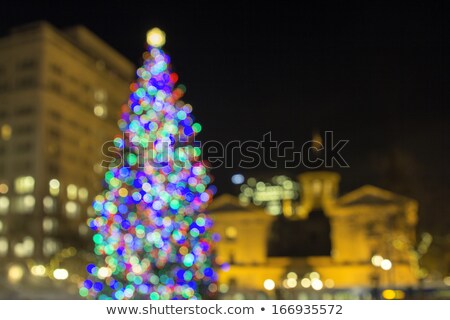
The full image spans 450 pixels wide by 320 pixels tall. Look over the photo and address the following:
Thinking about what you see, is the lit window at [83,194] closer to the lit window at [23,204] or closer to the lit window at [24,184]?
the lit window at [24,184]

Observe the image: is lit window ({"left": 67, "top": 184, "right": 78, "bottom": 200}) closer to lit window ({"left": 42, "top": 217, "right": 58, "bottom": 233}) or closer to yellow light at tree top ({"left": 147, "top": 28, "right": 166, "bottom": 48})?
lit window ({"left": 42, "top": 217, "right": 58, "bottom": 233})

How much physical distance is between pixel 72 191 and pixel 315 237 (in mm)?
19925

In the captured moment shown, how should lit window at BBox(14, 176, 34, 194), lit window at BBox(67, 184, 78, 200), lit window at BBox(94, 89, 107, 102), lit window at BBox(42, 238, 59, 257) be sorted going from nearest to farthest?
1. lit window at BBox(42, 238, 59, 257)
2. lit window at BBox(14, 176, 34, 194)
3. lit window at BBox(67, 184, 78, 200)
4. lit window at BBox(94, 89, 107, 102)

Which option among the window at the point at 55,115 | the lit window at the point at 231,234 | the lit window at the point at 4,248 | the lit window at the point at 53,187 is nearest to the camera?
the lit window at the point at 4,248

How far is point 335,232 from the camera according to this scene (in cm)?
5022

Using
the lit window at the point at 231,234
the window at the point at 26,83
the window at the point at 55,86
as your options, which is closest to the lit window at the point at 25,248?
the window at the point at 26,83

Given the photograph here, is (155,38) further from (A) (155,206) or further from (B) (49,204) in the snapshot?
(B) (49,204)

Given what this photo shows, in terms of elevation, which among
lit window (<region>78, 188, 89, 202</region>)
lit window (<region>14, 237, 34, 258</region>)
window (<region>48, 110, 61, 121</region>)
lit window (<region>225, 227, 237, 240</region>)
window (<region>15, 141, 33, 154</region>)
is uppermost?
window (<region>48, 110, 61, 121</region>)

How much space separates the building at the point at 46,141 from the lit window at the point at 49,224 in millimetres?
22

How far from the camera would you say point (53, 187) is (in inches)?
2062

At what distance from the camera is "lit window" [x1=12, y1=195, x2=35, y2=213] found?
50.6 metres

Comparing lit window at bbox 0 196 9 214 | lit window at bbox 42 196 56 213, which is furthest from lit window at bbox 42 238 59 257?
lit window at bbox 0 196 9 214

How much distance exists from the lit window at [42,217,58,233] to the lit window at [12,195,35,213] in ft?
4.98

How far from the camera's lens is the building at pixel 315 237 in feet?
149
